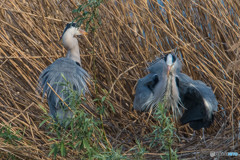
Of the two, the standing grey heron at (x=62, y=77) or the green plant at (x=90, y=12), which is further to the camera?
the standing grey heron at (x=62, y=77)

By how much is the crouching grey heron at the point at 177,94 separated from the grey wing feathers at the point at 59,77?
1.51 feet

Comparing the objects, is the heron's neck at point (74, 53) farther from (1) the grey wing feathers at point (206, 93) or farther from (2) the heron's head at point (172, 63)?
(1) the grey wing feathers at point (206, 93)

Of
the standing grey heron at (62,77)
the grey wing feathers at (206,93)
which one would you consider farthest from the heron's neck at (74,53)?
the grey wing feathers at (206,93)

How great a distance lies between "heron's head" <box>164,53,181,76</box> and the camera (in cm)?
299

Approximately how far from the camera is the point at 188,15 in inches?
130

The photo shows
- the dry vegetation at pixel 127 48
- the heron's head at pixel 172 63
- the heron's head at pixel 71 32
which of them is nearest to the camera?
the heron's head at pixel 172 63

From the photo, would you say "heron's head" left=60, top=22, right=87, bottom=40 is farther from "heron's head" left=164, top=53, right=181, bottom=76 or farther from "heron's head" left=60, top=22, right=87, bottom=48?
"heron's head" left=164, top=53, right=181, bottom=76

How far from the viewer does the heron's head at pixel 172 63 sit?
2986 millimetres

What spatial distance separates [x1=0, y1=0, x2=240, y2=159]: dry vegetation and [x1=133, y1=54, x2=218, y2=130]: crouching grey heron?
11cm

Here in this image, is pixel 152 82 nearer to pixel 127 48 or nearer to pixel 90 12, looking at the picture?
pixel 127 48

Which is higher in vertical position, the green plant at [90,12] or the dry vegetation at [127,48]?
the green plant at [90,12]

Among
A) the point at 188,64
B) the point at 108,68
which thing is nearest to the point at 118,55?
the point at 108,68

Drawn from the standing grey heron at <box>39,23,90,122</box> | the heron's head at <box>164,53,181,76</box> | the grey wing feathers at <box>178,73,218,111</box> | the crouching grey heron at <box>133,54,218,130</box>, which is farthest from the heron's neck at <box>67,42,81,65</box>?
the grey wing feathers at <box>178,73,218,111</box>

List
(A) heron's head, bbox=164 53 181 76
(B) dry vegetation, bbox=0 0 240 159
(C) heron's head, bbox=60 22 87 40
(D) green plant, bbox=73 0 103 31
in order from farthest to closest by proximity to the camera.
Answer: (C) heron's head, bbox=60 22 87 40 < (B) dry vegetation, bbox=0 0 240 159 < (A) heron's head, bbox=164 53 181 76 < (D) green plant, bbox=73 0 103 31
